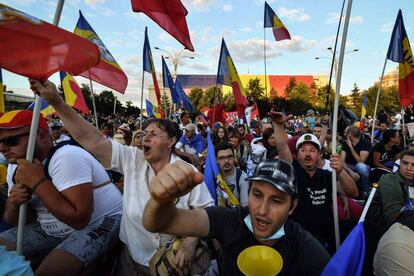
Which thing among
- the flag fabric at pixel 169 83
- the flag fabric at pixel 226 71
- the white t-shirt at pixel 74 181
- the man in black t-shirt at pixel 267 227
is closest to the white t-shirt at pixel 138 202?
the white t-shirt at pixel 74 181

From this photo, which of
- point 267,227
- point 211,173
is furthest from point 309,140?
point 267,227

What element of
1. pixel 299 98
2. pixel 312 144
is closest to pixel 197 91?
pixel 299 98

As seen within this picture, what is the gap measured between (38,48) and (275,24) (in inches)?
275

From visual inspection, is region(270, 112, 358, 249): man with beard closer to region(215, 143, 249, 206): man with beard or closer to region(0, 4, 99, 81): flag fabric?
region(215, 143, 249, 206): man with beard

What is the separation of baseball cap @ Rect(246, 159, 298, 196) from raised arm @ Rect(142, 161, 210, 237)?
0.38 m

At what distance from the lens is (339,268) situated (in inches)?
63.1

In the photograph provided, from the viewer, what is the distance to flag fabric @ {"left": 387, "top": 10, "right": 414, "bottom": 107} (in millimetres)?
4793

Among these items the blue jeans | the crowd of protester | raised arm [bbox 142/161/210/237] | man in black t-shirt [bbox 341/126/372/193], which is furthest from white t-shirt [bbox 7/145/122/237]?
man in black t-shirt [bbox 341/126/372/193]

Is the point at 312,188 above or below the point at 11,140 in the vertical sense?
below

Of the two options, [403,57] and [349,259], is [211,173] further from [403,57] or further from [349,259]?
[403,57]

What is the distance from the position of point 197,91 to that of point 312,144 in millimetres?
56764

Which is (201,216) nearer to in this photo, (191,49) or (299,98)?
(191,49)

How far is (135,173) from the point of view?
2.40 m

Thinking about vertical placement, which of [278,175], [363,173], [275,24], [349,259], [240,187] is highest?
[275,24]
